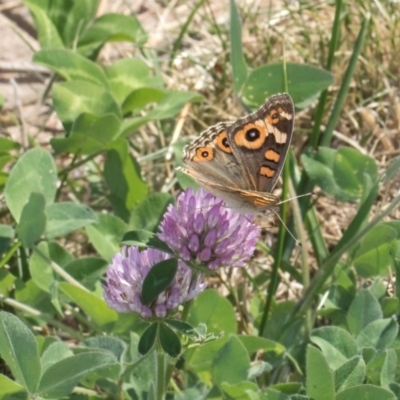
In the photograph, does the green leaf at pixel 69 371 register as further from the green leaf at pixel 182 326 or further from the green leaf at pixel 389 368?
the green leaf at pixel 389 368

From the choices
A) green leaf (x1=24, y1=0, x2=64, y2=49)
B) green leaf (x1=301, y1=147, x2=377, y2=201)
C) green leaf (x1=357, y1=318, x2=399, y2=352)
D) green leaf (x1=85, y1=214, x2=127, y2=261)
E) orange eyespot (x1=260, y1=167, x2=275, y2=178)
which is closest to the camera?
orange eyespot (x1=260, y1=167, x2=275, y2=178)

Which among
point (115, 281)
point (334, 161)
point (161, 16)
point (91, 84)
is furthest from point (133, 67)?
point (115, 281)

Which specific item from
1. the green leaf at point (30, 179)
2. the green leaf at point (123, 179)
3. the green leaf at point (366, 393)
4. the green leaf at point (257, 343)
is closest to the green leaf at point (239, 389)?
the green leaf at point (257, 343)

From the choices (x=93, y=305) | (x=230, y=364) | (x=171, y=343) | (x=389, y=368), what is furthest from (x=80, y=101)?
(x=389, y=368)

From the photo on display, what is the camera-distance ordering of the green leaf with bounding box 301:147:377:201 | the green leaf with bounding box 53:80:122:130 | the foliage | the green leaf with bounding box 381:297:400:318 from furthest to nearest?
the green leaf with bounding box 53:80:122:130 < the green leaf with bounding box 301:147:377:201 < the green leaf with bounding box 381:297:400:318 < the foliage

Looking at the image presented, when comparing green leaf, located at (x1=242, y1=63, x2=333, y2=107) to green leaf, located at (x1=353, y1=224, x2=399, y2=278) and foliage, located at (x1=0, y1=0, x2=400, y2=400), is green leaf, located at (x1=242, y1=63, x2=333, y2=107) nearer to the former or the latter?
foliage, located at (x1=0, y1=0, x2=400, y2=400)

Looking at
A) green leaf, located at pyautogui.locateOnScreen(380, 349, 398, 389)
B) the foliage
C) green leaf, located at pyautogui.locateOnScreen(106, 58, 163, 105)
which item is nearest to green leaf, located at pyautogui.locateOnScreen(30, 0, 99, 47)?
the foliage

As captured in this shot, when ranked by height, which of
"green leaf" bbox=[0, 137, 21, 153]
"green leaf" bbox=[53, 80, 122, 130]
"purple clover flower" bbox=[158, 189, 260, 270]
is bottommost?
"green leaf" bbox=[0, 137, 21, 153]
